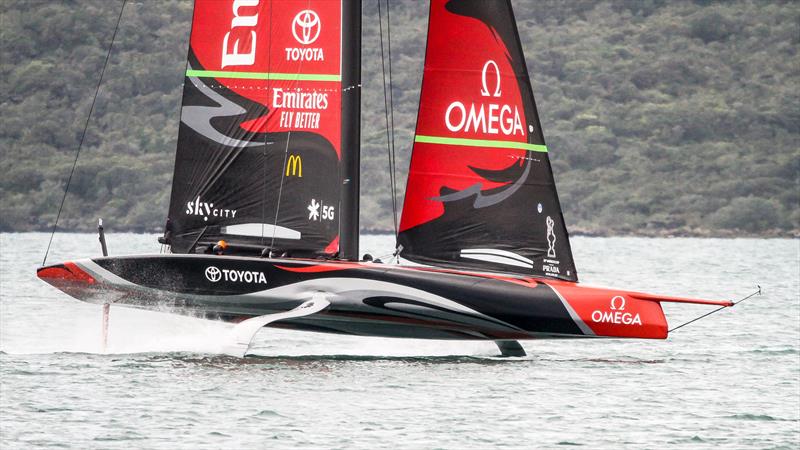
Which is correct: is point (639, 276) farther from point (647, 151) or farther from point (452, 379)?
point (647, 151)

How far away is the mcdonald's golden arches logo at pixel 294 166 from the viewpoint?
17328 mm

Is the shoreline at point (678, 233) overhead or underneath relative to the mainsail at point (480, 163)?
overhead

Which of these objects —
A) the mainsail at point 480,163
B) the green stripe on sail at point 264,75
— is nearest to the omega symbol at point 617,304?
the mainsail at point 480,163

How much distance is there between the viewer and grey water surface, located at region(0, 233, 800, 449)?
13219 millimetres

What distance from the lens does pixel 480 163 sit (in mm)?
17203

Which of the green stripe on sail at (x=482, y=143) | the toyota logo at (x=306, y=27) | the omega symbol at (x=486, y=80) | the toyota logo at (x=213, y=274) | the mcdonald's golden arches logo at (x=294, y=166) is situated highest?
the toyota logo at (x=306, y=27)

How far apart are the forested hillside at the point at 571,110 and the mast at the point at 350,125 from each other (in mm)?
83660

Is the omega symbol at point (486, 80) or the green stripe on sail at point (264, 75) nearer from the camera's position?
the omega symbol at point (486, 80)

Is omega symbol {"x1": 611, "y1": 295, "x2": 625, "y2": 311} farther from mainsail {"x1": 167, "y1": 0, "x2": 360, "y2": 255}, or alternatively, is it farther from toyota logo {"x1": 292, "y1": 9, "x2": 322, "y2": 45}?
toyota logo {"x1": 292, "y1": 9, "x2": 322, "y2": 45}

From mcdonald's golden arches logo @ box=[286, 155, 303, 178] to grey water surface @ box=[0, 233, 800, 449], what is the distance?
2063 mm

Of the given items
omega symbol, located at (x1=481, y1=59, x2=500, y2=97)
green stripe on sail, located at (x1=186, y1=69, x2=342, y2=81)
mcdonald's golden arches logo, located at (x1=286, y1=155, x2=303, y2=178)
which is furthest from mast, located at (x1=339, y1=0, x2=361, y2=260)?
omega symbol, located at (x1=481, y1=59, x2=500, y2=97)

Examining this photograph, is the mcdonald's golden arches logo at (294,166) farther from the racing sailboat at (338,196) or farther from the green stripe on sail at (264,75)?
the green stripe on sail at (264,75)

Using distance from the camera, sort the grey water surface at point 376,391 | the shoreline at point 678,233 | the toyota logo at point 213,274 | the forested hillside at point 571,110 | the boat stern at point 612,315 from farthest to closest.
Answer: the forested hillside at point 571,110
the shoreline at point 678,233
the toyota logo at point 213,274
the boat stern at point 612,315
the grey water surface at point 376,391

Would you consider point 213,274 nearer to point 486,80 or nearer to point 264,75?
point 264,75
